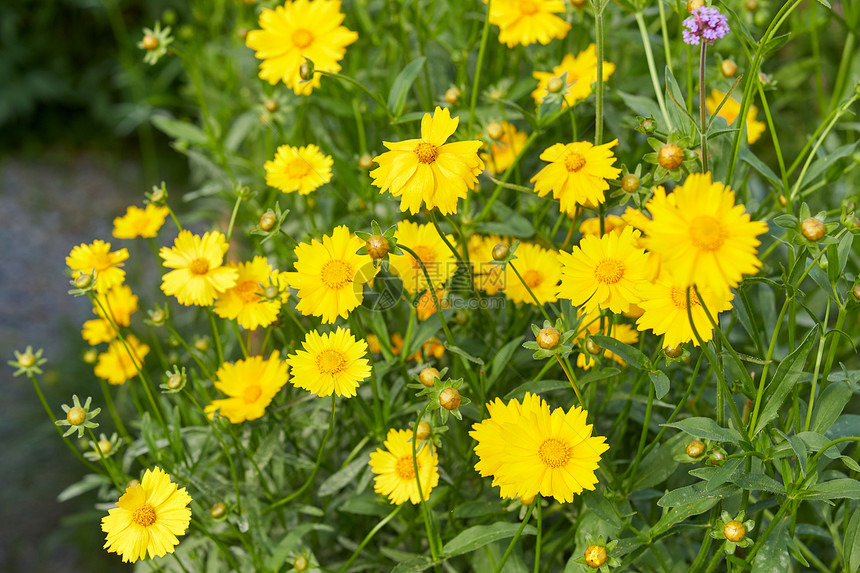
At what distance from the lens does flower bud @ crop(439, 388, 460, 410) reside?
68 centimetres

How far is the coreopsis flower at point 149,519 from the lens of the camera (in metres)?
0.68

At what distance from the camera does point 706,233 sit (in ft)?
1.73

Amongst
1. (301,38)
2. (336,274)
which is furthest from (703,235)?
(301,38)

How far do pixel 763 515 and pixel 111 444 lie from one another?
0.79 metres

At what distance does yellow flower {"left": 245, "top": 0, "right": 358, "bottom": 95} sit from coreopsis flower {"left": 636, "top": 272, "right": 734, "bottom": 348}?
0.59 meters

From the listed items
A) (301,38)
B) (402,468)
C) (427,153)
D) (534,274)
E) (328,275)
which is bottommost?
(402,468)

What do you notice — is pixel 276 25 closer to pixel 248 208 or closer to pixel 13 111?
pixel 248 208

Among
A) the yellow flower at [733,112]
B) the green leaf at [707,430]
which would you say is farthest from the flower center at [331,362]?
the yellow flower at [733,112]

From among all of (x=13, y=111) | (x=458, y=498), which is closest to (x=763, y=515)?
(x=458, y=498)

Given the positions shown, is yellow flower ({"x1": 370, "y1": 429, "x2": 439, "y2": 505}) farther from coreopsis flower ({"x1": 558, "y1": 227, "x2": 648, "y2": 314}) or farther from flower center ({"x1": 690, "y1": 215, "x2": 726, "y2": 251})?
flower center ({"x1": 690, "y1": 215, "x2": 726, "y2": 251})

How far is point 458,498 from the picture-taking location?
90cm

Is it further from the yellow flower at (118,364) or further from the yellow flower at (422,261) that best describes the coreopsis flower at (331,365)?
the yellow flower at (118,364)

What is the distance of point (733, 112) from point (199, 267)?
80cm

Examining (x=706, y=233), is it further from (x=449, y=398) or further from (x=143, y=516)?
(x=143, y=516)
